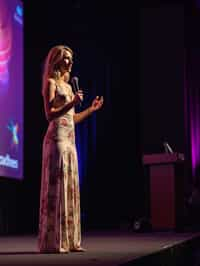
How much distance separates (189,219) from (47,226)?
4903 millimetres

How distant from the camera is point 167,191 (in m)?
7.07

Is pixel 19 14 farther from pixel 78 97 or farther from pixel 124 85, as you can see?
pixel 78 97

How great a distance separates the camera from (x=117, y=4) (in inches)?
380

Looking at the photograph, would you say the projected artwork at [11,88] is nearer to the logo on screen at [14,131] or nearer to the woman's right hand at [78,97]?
the logo on screen at [14,131]

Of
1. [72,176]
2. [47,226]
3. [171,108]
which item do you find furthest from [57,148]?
[171,108]

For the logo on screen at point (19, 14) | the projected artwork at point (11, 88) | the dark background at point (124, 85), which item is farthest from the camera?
the dark background at point (124, 85)

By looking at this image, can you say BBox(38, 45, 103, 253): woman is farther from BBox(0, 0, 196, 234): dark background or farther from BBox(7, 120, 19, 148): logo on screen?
BBox(0, 0, 196, 234): dark background

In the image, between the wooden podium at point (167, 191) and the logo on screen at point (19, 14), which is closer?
the wooden podium at point (167, 191)

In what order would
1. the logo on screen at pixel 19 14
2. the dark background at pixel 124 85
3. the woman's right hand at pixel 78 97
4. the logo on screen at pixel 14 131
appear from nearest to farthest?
1. the woman's right hand at pixel 78 97
2. the logo on screen at pixel 14 131
3. the logo on screen at pixel 19 14
4. the dark background at pixel 124 85

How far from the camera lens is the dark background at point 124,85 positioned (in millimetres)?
9320

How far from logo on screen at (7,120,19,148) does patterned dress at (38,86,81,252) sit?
9.71 ft

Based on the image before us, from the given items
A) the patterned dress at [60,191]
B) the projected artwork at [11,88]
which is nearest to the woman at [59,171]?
the patterned dress at [60,191]

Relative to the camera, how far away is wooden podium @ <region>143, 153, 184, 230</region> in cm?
700

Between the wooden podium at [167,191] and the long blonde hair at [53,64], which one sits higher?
the long blonde hair at [53,64]
